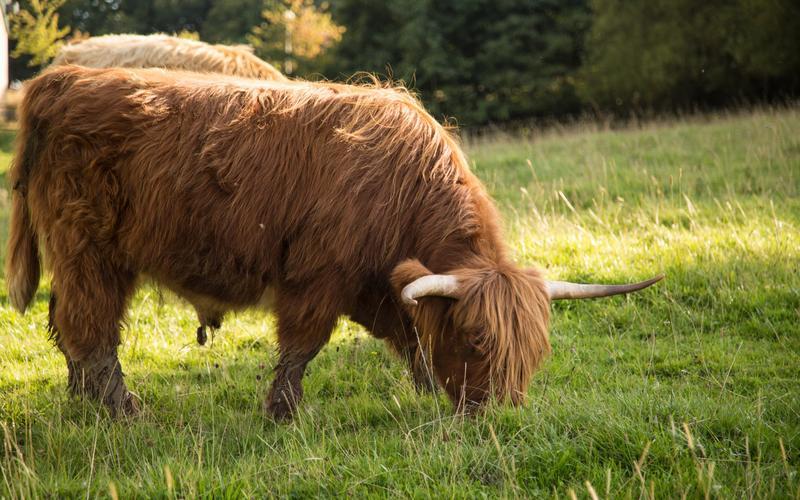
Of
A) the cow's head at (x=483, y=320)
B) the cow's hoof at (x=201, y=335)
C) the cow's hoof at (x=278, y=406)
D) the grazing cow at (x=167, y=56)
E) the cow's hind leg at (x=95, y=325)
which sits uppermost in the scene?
the grazing cow at (x=167, y=56)

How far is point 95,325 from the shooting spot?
4.27 meters

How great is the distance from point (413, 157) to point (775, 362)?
2776 millimetres

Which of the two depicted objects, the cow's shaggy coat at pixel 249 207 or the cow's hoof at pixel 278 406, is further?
the cow's hoof at pixel 278 406

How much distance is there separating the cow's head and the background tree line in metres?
14.1

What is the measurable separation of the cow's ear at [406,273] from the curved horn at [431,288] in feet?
0.18

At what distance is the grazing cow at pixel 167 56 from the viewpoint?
804cm

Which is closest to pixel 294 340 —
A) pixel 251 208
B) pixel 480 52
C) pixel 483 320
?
pixel 251 208

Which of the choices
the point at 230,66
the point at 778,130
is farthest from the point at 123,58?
the point at 778,130

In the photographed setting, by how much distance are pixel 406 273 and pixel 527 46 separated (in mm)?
25609

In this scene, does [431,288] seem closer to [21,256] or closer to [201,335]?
[201,335]

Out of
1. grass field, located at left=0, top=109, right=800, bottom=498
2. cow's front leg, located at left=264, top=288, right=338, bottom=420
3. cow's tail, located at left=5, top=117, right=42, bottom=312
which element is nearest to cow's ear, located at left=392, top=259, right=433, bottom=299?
cow's front leg, located at left=264, top=288, right=338, bottom=420

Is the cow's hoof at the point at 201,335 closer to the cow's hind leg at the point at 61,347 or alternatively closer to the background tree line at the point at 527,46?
the cow's hind leg at the point at 61,347

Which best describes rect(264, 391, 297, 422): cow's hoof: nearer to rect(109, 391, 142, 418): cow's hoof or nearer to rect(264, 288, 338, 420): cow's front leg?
rect(264, 288, 338, 420): cow's front leg

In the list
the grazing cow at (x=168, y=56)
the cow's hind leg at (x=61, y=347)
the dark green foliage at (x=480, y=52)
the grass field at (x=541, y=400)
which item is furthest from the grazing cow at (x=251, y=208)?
the dark green foliage at (x=480, y=52)
